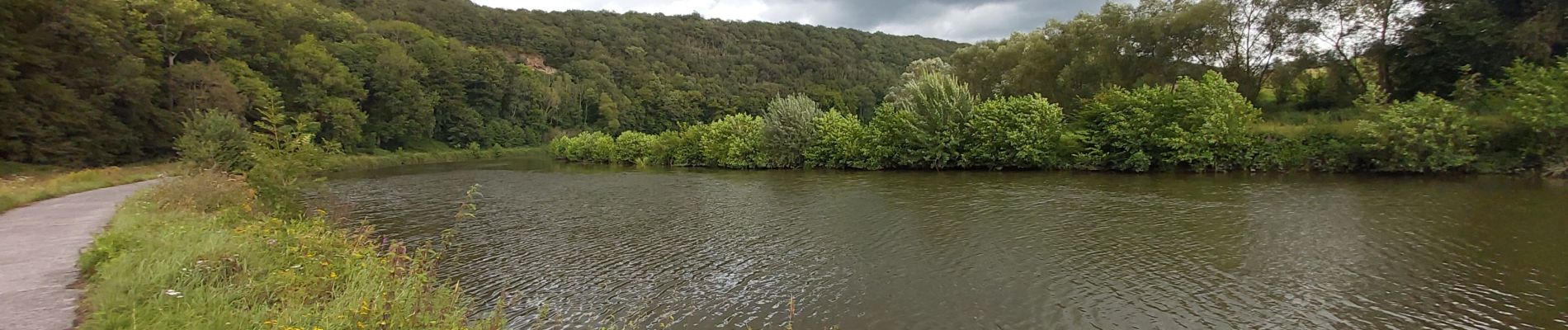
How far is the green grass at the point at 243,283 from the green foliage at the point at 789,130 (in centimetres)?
3099

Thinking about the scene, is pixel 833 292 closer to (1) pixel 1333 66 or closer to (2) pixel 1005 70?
(1) pixel 1333 66

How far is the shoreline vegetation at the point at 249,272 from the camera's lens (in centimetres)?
535

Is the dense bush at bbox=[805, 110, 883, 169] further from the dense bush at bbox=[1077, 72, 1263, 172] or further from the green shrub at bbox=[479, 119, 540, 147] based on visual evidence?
the green shrub at bbox=[479, 119, 540, 147]

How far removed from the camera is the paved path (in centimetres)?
527

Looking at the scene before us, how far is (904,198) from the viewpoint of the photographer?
21.7 m

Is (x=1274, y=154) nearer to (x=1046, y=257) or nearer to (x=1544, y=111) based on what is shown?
(x=1544, y=111)

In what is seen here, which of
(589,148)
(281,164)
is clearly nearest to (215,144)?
(281,164)

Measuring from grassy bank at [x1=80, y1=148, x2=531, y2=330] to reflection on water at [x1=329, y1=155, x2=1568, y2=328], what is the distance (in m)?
1.59

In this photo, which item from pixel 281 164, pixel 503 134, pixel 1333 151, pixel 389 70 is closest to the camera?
pixel 281 164

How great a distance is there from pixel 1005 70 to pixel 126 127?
2008 inches

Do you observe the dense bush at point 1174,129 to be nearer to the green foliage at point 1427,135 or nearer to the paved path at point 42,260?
the green foliage at point 1427,135

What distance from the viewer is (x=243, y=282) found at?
6555 mm

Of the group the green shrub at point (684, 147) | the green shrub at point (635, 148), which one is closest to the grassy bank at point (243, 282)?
the green shrub at point (684, 147)

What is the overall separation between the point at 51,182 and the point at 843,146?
30362 millimetres
